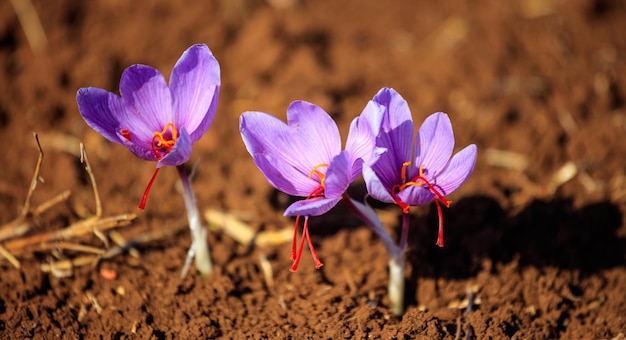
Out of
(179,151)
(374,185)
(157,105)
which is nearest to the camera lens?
(374,185)

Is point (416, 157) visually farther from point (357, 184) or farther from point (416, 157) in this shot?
point (357, 184)

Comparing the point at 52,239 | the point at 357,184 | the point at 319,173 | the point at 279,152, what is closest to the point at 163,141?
the point at 279,152

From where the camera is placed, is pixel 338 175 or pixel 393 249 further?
pixel 393 249

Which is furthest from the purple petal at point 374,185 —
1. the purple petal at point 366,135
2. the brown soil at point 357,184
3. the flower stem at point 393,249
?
the brown soil at point 357,184

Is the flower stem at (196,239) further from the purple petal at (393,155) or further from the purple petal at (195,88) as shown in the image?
the purple petal at (393,155)

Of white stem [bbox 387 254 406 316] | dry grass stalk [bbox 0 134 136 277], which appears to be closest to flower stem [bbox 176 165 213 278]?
dry grass stalk [bbox 0 134 136 277]

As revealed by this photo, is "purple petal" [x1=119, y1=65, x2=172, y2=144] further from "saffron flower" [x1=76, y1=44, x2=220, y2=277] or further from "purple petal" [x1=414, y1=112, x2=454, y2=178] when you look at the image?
"purple petal" [x1=414, y1=112, x2=454, y2=178]
